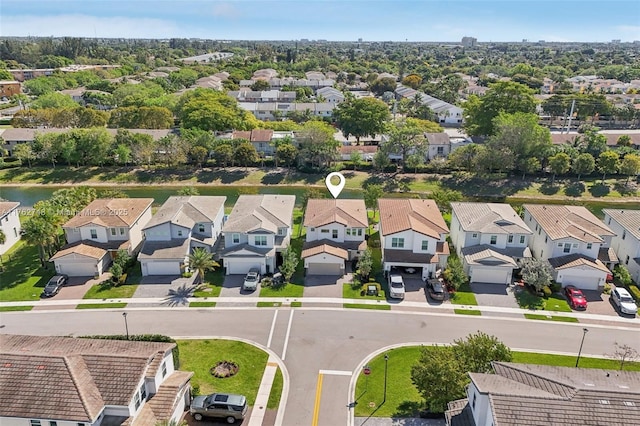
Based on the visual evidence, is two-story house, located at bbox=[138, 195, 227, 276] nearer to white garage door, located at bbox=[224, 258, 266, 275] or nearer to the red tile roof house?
white garage door, located at bbox=[224, 258, 266, 275]

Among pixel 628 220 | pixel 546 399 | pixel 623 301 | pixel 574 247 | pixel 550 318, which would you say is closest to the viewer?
pixel 546 399

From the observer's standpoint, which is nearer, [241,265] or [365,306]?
[365,306]

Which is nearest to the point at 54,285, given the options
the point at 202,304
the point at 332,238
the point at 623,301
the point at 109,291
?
the point at 109,291

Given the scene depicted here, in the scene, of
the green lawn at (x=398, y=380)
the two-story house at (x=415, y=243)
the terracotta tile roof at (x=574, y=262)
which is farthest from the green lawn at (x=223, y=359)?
the terracotta tile roof at (x=574, y=262)

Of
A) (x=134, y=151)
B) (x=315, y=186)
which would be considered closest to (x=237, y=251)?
(x=315, y=186)

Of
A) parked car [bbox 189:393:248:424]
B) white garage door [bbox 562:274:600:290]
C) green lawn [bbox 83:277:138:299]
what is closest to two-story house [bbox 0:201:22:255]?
green lawn [bbox 83:277:138:299]

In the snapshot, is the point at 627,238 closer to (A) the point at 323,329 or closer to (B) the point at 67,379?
(A) the point at 323,329
